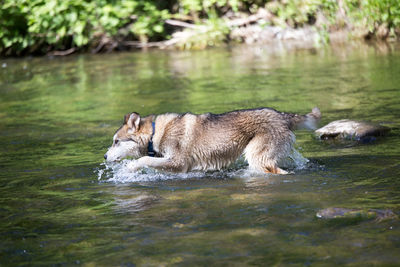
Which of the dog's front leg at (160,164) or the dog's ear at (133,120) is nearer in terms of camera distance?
the dog's front leg at (160,164)

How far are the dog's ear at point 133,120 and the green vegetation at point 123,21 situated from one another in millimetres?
15223

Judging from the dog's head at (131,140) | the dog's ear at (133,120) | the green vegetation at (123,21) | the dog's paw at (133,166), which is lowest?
the dog's paw at (133,166)

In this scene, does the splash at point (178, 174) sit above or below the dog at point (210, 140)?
below

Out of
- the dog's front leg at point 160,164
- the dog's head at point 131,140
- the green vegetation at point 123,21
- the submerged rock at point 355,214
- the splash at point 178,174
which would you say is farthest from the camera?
the green vegetation at point 123,21

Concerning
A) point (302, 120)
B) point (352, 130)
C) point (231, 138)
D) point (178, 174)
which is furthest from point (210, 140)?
point (352, 130)

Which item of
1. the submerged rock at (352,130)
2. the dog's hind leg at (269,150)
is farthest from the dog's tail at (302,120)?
the submerged rock at (352,130)

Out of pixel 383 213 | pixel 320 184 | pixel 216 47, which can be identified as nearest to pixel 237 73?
pixel 216 47

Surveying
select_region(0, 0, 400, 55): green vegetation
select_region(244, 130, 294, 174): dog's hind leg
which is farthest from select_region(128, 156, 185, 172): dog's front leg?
select_region(0, 0, 400, 55): green vegetation

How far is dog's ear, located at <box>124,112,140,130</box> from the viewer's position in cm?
743

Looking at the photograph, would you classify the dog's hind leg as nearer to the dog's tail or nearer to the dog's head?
the dog's tail

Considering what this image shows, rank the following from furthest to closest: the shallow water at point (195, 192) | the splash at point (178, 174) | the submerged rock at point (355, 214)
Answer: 1. the splash at point (178, 174)
2. the submerged rock at point (355, 214)
3. the shallow water at point (195, 192)

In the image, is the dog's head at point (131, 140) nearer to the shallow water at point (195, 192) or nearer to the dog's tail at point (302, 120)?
the shallow water at point (195, 192)

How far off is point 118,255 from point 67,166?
344 cm

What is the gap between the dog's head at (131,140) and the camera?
750 cm
